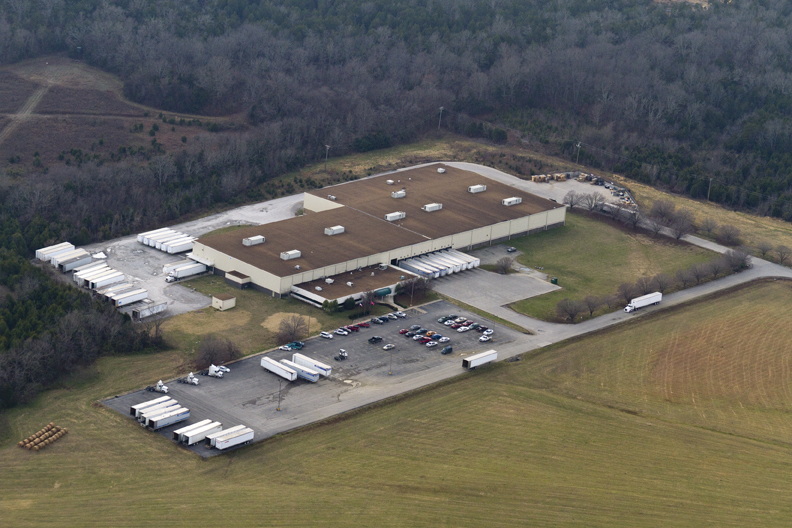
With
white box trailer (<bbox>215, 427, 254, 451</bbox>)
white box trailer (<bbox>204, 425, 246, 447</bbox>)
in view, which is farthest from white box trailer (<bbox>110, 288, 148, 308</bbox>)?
white box trailer (<bbox>215, 427, 254, 451</bbox>)

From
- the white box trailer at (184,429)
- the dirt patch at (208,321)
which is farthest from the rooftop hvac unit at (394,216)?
the white box trailer at (184,429)

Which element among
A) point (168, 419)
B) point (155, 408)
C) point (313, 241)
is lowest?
point (168, 419)

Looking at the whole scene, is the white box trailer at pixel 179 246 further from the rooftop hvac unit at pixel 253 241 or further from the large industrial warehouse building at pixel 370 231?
the rooftop hvac unit at pixel 253 241

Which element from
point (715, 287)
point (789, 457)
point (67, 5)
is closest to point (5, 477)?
point (789, 457)

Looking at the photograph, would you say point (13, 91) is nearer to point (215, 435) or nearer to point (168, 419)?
point (168, 419)

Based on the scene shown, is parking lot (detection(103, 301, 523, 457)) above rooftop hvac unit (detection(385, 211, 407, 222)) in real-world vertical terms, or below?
below

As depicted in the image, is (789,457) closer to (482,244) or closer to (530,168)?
(482,244)

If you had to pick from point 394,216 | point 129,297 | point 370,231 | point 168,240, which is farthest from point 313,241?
point 129,297

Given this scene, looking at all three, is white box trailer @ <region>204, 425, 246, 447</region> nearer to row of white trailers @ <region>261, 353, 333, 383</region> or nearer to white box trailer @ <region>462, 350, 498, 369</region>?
row of white trailers @ <region>261, 353, 333, 383</region>
